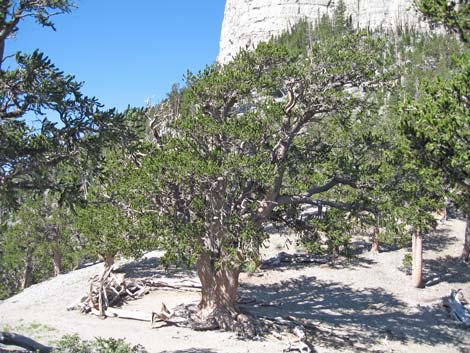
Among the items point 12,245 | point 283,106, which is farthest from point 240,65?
point 12,245

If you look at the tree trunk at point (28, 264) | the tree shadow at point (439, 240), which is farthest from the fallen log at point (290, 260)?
the tree trunk at point (28, 264)

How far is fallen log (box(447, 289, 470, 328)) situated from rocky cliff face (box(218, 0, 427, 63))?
477 ft

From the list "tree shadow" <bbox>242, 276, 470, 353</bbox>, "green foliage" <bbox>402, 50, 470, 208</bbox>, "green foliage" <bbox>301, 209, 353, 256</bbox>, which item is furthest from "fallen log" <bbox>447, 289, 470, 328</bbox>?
"green foliage" <bbox>402, 50, 470, 208</bbox>

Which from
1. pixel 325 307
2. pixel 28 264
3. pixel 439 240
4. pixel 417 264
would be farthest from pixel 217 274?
pixel 28 264

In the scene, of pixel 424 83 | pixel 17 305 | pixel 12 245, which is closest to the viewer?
pixel 424 83

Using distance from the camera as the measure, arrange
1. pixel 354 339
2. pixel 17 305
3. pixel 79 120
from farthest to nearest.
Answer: pixel 17 305, pixel 354 339, pixel 79 120

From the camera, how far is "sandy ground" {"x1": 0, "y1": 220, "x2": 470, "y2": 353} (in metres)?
15.9

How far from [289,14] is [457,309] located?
6134 inches

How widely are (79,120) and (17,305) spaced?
1852cm

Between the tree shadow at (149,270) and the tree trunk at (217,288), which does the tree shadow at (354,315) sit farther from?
the tree shadow at (149,270)

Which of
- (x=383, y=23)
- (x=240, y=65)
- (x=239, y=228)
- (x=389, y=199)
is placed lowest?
(x=239, y=228)

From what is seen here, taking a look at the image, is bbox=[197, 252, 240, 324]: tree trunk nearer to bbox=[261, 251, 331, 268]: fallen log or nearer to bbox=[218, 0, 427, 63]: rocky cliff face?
bbox=[261, 251, 331, 268]: fallen log

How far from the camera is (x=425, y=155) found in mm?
11695

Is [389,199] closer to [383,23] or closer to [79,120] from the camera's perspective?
[79,120]
